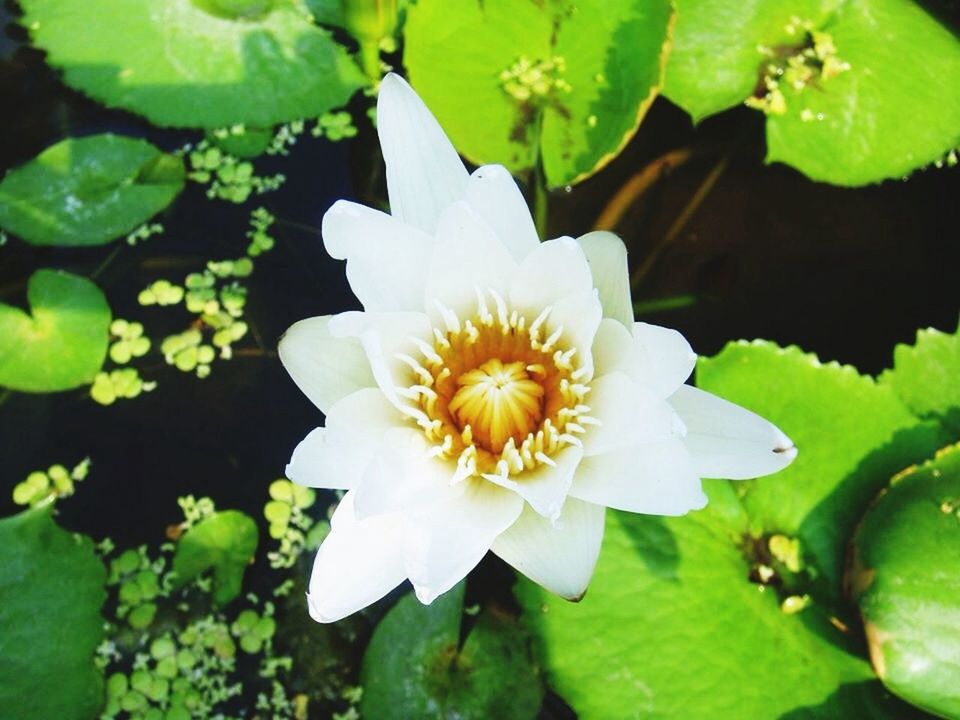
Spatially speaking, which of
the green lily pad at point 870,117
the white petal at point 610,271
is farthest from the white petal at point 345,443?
the green lily pad at point 870,117

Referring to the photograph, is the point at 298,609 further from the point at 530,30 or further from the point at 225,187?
the point at 530,30

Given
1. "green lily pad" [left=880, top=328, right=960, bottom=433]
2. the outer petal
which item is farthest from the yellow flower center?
"green lily pad" [left=880, top=328, right=960, bottom=433]

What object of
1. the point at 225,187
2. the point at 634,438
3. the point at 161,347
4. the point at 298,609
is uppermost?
the point at 634,438

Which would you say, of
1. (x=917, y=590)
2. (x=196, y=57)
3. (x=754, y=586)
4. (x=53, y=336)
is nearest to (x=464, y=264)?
(x=754, y=586)

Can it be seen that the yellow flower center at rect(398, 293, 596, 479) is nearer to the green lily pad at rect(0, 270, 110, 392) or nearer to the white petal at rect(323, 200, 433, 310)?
the white petal at rect(323, 200, 433, 310)

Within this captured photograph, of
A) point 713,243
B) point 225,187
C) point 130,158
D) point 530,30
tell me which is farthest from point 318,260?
point 713,243

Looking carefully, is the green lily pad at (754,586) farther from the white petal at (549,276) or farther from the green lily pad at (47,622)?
the green lily pad at (47,622)

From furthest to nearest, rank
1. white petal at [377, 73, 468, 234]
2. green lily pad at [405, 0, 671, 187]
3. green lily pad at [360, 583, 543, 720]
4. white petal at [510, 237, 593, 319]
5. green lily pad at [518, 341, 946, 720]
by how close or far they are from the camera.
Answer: green lily pad at [405, 0, 671, 187] < green lily pad at [360, 583, 543, 720] < green lily pad at [518, 341, 946, 720] < white petal at [377, 73, 468, 234] < white petal at [510, 237, 593, 319]
